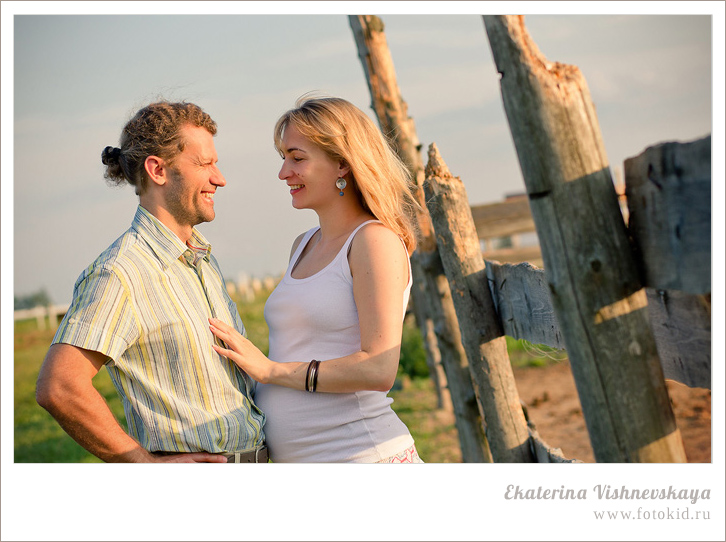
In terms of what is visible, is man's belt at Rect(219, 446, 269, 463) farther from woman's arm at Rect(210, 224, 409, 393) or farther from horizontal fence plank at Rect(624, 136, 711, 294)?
horizontal fence plank at Rect(624, 136, 711, 294)

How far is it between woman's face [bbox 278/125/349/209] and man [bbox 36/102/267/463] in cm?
33

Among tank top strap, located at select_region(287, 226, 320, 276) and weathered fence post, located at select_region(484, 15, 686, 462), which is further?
tank top strap, located at select_region(287, 226, 320, 276)

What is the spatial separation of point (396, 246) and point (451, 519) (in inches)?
40.7

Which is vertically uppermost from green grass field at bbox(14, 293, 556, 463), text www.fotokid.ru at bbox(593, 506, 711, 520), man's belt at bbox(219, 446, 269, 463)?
man's belt at bbox(219, 446, 269, 463)

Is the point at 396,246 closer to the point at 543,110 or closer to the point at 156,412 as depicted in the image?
the point at 543,110

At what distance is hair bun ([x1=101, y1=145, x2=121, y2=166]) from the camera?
2.48 metres

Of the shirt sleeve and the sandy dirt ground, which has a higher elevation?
the shirt sleeve

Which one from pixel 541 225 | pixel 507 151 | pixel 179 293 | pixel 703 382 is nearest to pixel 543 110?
pixel 541 225

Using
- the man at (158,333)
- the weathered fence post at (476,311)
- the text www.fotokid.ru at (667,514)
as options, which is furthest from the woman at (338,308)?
the text www.fotokid.ru at (667,514)

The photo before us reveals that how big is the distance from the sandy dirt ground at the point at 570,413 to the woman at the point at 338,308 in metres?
2.65

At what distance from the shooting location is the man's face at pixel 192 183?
7.78 ft

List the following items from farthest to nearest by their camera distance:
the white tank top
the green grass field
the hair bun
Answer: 1. the green grass field
2. the hair bun
3. the white tank top

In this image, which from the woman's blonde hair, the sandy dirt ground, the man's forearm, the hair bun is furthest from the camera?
the sandy dirt ground

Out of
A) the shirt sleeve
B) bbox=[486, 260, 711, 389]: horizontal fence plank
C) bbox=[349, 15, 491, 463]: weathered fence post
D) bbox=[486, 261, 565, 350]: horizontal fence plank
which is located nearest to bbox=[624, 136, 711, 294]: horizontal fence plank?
bbox=[486, 260, 711, 389]: horizontal fence plank
